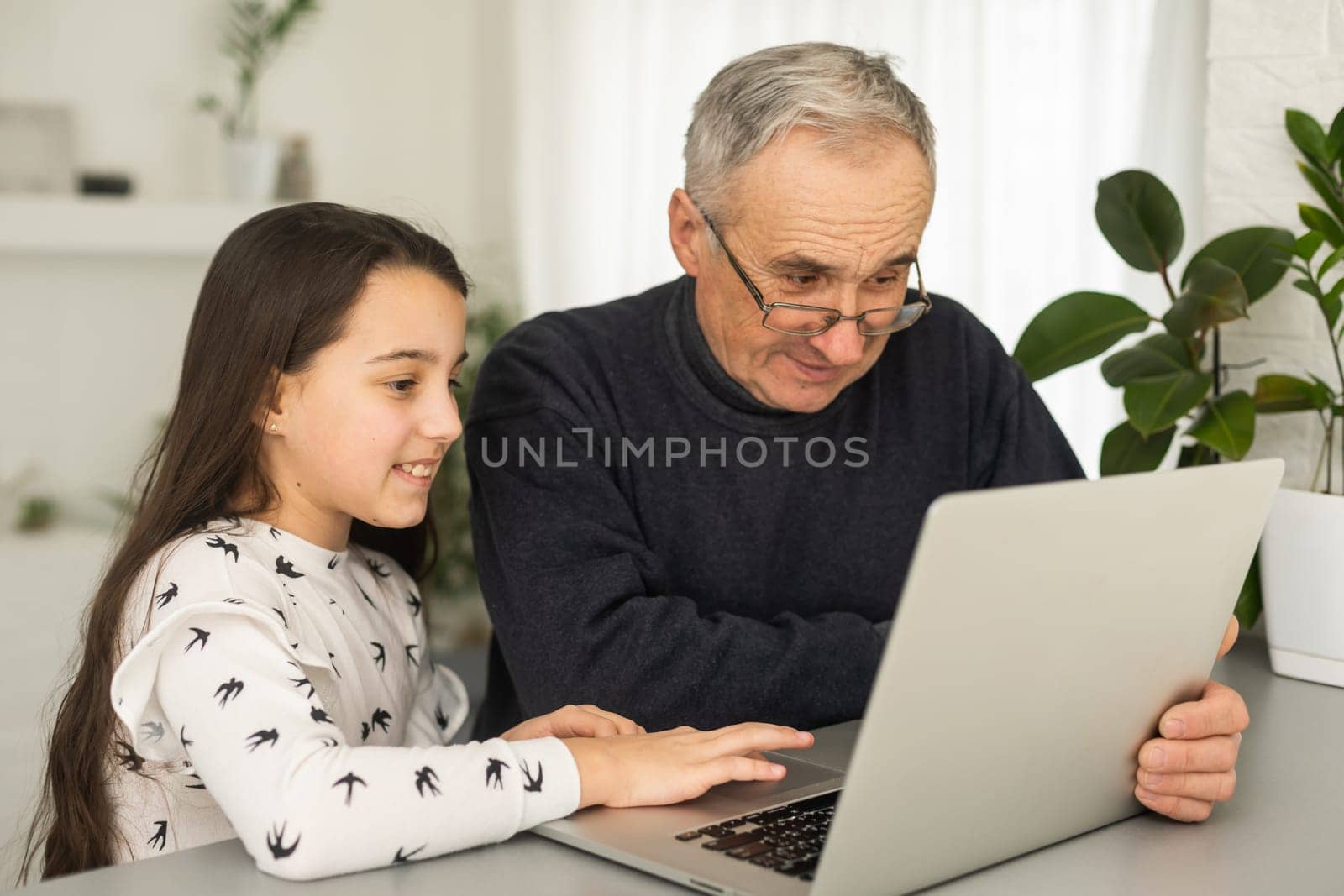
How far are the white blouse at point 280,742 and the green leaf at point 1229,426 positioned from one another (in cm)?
104

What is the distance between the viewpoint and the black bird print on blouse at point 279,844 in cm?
92

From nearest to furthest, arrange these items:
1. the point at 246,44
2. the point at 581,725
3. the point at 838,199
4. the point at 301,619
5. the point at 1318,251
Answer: the point at 581,725
the point at 301,619
the point at 838,199
the point at 1318,251
the point at 246,44

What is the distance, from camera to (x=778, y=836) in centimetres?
97

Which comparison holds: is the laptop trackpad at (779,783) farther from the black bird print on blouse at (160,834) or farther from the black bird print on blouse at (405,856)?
the black bird print on blouse at (160,834)

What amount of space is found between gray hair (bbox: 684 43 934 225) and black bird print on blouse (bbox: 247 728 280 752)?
809 millimetres

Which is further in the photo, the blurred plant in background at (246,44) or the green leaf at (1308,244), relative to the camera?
the blurred plant in background at (246,44)

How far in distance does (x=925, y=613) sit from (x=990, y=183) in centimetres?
250

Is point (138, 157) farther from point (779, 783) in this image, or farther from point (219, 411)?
point (779, 783)

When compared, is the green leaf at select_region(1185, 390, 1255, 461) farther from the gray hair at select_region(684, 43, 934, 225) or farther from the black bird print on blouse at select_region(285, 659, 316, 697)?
the black bird print on blouse at select_region(285, 659, 316, 697)

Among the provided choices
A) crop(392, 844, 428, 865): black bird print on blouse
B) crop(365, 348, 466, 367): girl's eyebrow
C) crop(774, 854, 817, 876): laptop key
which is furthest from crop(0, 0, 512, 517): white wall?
crop(774, 854, 817, 876): laptop key

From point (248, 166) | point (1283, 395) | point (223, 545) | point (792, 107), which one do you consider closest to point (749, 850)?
point (223, 545)

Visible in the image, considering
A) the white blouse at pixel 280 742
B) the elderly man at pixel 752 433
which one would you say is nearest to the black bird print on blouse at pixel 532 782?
the white blouse at pixel 280 742

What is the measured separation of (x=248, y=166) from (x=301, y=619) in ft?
9.33

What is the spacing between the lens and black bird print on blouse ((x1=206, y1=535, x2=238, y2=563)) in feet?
3.97
